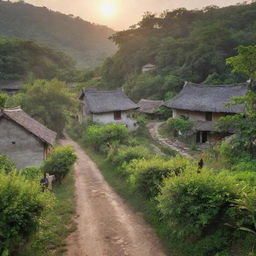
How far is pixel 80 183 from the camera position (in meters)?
18.6

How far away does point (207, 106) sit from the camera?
32.4 meters

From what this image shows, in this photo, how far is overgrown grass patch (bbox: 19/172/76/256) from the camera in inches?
371

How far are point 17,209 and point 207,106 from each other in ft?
90.8

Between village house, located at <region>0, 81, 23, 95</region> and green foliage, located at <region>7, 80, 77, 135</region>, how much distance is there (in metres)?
27.8

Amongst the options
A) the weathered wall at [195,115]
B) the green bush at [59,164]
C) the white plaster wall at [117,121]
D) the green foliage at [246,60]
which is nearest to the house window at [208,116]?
the weathered wall at [195,115]

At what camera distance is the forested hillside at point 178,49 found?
169ft

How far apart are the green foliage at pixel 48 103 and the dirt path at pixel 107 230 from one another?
18044mm

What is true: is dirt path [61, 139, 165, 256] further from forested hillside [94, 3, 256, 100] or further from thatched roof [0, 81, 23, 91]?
thatched roof [0, 81, 23, 91]

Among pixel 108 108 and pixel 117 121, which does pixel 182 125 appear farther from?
pixel 108 108

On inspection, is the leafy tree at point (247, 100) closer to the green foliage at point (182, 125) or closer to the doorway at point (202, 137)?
the green foliage at point (182, 125)

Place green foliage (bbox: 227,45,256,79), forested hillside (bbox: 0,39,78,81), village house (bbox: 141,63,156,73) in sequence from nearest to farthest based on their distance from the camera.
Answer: green foliage (bbox: 227,45,256,79) < forested hillside (bbox: 0,39,78,81) < village house (bbox: 141,63,156,73)

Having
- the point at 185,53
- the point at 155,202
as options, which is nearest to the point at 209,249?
the point at 155,202

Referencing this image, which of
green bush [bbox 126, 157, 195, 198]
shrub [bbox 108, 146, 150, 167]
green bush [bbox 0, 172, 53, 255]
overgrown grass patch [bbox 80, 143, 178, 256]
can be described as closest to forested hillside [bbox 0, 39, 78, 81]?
overgrown grass patch [bbox 80, 143, 178, 256]

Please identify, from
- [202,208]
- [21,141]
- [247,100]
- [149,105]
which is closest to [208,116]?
[247,100]
